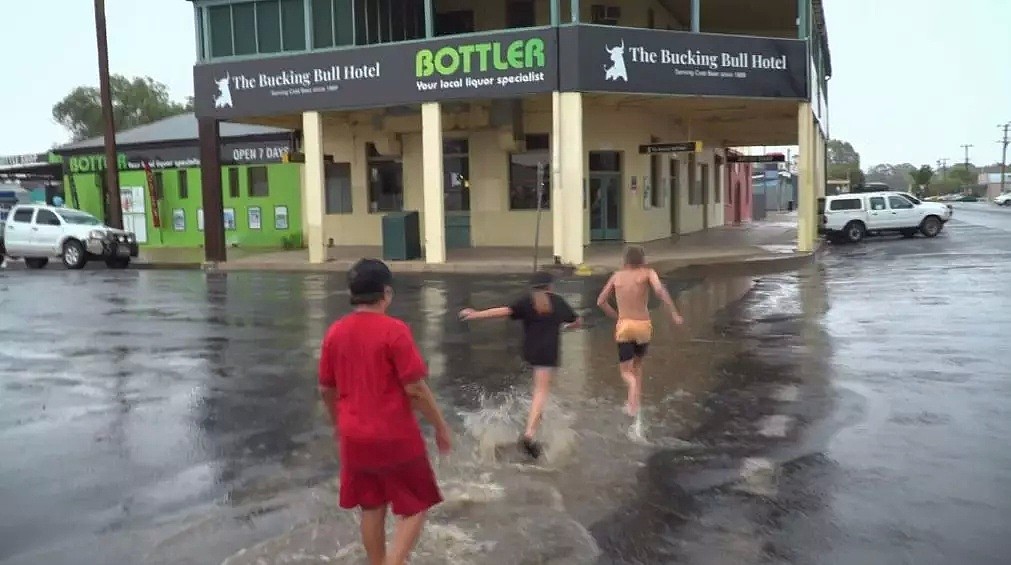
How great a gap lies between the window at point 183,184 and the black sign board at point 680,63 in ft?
65.4

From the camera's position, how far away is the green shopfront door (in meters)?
28.4

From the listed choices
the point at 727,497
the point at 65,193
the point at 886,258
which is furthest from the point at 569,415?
the point at 65,193

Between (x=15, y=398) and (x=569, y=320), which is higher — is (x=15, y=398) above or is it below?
below

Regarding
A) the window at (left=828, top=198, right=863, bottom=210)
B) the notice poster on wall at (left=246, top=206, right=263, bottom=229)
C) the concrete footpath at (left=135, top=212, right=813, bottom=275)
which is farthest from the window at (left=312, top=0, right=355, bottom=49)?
the window at (left=828, top=198, right=863, bottom=210)

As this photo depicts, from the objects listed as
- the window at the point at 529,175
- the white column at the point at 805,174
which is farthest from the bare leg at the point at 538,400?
the window at the point at 529,175

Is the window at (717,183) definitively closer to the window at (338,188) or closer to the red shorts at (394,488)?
the window at (338,188)

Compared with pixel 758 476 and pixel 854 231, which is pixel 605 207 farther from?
pixel 758 476

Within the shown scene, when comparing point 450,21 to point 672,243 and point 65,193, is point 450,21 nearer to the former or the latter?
point 672,243

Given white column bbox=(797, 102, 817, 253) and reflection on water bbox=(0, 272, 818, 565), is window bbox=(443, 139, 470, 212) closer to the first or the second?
white column bbox=(797, 102, 817, 253)

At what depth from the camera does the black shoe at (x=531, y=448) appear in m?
6.65

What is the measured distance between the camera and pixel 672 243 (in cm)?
2919

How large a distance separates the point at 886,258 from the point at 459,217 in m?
12.4

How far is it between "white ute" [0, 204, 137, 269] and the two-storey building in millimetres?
3148

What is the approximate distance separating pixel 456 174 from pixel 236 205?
10.6 m
